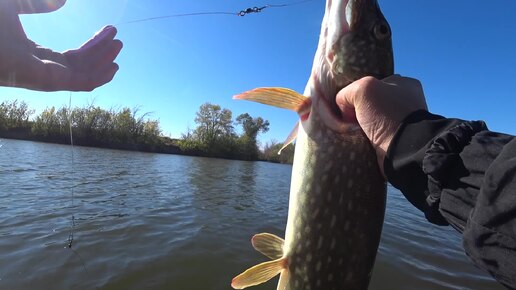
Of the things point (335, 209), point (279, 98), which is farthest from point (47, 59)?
point (335, 209)

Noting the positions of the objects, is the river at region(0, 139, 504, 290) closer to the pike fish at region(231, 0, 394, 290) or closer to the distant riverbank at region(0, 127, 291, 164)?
the pike fish at region(231, 0, 394, 290)

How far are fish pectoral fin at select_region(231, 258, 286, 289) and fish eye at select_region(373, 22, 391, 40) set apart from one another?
1.63 m

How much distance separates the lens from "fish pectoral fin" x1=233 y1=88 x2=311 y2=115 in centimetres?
211

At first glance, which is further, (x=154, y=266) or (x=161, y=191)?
(x=161, y=191)

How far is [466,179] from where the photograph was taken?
1.26 m

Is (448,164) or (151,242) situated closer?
(448,164)

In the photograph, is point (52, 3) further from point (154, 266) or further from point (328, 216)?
point (154, 266)

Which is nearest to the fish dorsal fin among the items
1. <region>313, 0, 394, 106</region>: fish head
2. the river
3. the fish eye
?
<region>313, 0, 394, 106</region>: fish head

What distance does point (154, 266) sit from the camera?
6605mm

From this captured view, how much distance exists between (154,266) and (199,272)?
93cm

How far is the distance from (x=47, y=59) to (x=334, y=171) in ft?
6.45

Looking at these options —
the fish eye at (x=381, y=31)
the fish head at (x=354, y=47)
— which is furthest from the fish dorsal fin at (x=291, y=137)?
the fish eye at (x=381, y=31)

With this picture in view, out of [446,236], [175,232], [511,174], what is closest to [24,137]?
[175,232]

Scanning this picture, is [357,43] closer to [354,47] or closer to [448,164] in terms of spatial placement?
[354,47]
